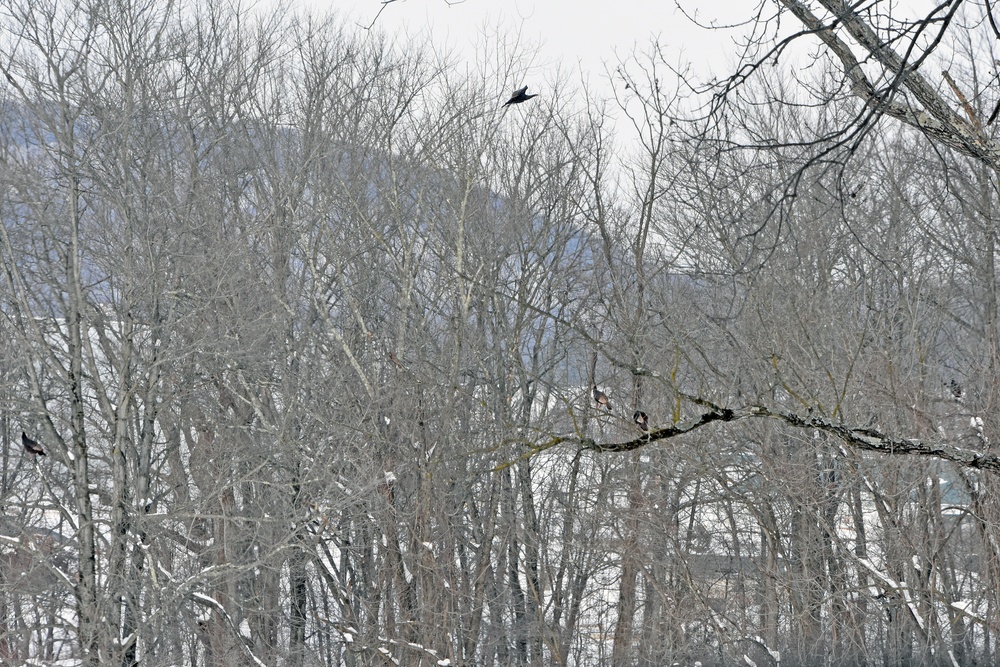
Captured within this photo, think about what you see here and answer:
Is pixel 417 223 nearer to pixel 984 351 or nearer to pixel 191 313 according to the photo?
pixel 191 313

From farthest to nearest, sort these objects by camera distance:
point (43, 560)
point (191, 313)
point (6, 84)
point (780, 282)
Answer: point (780, 282) → point (6, 84) → point (191, 313) → point (43, 560)

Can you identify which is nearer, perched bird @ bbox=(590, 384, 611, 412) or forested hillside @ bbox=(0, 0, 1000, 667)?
perched bird @ bbox=(590, 384, 611, 412)

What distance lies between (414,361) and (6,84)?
7.21 meters

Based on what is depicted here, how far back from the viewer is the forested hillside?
12.5 meters

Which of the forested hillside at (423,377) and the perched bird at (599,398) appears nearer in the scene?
the perched bird at (599,398)

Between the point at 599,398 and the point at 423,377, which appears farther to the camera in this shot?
the point at 423,377

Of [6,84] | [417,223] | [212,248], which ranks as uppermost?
[6,84]

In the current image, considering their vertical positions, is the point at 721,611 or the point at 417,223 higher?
the point at 417,223

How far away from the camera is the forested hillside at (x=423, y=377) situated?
1252 cm

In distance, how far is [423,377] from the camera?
14656mm

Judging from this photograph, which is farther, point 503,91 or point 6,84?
point 503,91

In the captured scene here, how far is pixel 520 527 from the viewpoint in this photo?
16500mm

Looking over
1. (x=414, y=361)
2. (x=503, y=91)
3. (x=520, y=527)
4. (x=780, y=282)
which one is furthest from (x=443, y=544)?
(x=503, y=91)

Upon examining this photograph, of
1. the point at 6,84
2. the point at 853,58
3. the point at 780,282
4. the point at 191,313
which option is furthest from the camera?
the point at 780,282
